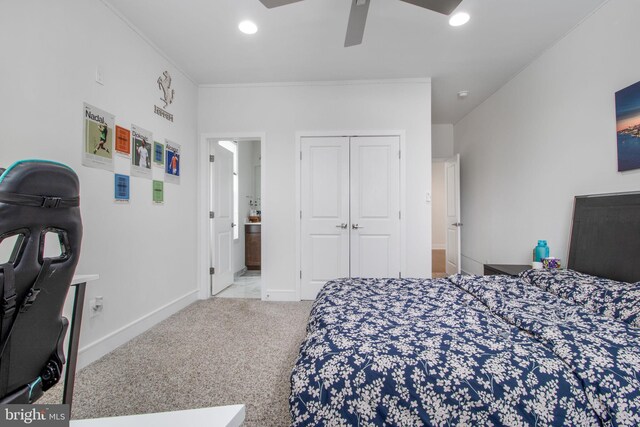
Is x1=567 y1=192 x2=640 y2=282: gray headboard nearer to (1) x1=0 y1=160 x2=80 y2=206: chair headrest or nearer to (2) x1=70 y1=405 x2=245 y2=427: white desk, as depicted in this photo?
(2) x1=70 y1=405 x2=245 y2=427: white desk

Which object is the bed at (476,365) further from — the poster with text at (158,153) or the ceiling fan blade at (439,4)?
the poster with text at (158,153)

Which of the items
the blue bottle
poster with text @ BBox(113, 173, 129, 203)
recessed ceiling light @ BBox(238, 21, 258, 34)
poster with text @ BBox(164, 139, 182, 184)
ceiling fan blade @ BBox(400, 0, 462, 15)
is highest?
recessed ceiling light @ BBox(238, 21, 258, 34)

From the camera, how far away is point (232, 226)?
4.19 meters

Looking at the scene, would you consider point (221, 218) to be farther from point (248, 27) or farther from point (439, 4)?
point (439, 4)

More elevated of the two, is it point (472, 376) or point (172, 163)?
point (172, 163)

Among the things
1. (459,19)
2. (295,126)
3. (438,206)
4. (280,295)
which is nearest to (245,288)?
(280,295)

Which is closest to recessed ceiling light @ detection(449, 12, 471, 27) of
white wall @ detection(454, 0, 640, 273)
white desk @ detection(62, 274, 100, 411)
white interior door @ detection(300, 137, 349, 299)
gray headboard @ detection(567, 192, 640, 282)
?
white wall @ detection(454, 0, 640, 273)

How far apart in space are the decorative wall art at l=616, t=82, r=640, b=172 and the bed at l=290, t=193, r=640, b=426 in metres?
1.07

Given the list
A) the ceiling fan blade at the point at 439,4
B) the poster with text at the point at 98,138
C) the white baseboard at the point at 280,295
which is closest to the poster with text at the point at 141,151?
the poster with text at the point at 98,138

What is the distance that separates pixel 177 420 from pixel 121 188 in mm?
2402

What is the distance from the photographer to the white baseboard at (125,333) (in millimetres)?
1988

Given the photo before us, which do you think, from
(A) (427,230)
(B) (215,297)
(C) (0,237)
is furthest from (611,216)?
(B) (215,297)

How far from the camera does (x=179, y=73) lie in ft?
10.5

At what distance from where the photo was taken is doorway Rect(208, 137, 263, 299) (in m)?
3.65
